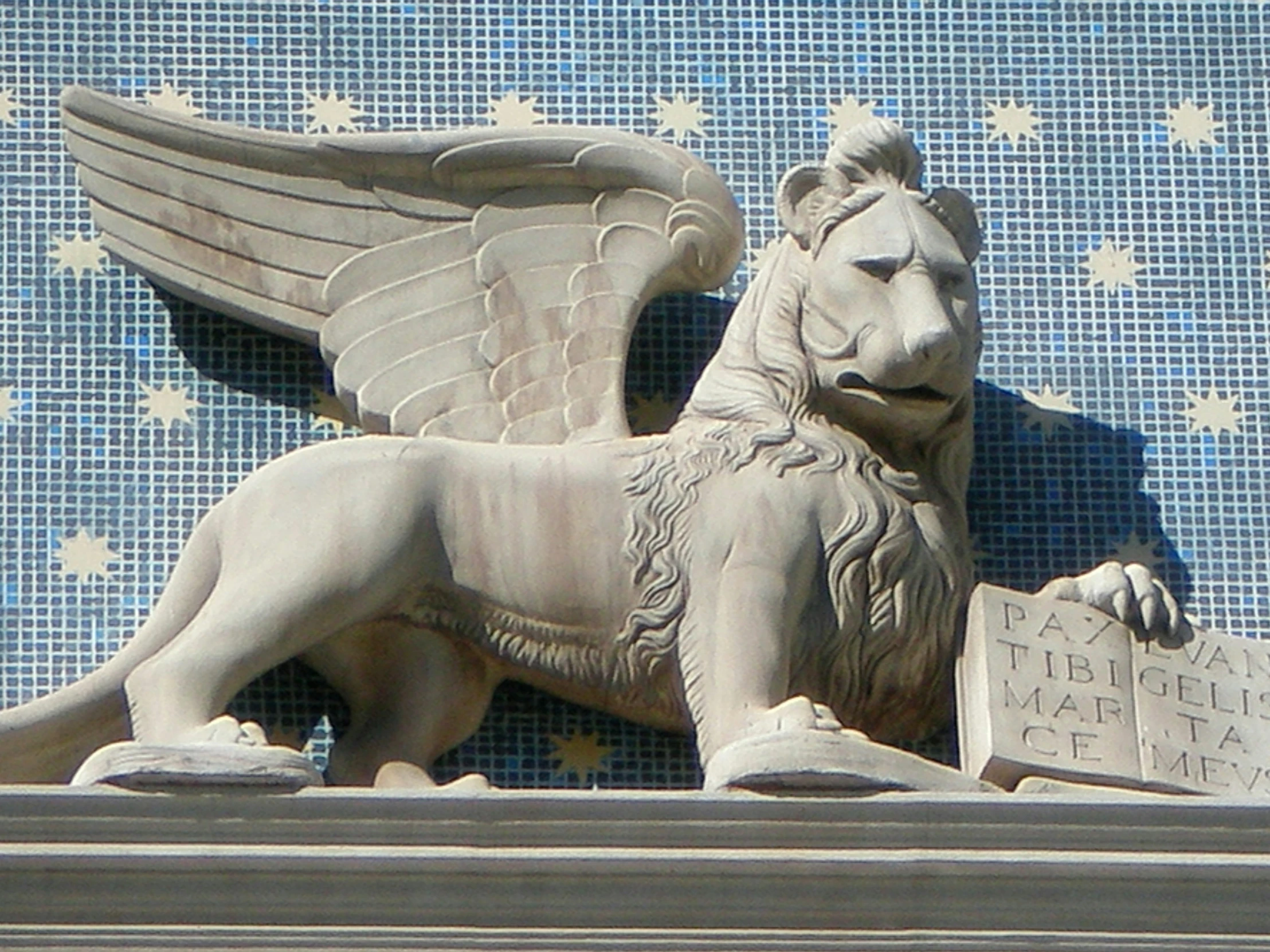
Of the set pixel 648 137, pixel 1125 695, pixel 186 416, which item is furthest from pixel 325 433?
pixel 1125 695

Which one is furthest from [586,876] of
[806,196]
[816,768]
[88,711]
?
[806,196]

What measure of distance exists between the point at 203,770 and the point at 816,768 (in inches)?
32.7

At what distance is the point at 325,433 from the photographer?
7047 mm

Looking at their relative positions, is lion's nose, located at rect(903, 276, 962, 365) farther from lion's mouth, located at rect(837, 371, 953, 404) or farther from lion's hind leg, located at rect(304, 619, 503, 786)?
lion's hind leg, located at rect(304, 619, 503, 786)

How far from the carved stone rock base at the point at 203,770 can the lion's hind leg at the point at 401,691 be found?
0.35m

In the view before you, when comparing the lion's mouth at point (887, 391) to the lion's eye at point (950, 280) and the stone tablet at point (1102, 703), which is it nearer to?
the lion's eye at point (950, 280)

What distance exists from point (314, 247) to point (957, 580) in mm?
1154

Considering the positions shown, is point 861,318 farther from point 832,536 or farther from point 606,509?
point 606,509

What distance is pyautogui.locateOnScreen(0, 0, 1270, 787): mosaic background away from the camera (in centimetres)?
691

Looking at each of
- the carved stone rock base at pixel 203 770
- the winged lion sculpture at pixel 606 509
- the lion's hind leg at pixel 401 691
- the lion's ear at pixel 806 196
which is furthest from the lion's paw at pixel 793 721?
the lion's ear at pixel 806 196

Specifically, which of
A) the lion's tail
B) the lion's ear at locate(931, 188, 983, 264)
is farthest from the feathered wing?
the lion's tail

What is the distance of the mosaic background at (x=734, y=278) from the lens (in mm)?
6914

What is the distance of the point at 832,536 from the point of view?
660cm

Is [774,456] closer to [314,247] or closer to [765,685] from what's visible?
[765,685]
